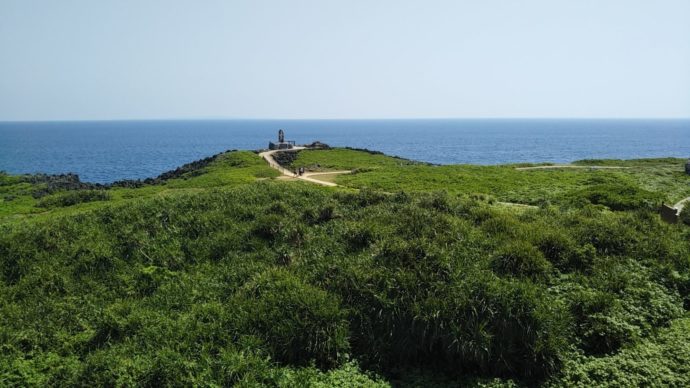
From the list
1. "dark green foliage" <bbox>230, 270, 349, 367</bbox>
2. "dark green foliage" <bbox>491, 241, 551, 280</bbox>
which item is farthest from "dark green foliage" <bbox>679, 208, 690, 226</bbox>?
"dark green foliage" <bbox>230, 270, 349, 367</bbox>

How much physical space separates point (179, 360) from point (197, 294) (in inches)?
139

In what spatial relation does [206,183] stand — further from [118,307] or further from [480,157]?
[480,157]

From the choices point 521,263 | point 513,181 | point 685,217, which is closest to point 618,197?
point 685,217

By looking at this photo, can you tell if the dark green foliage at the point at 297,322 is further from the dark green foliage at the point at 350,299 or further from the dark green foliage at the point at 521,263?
the dark green foliage at the point at 521,263

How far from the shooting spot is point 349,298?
1163 cm

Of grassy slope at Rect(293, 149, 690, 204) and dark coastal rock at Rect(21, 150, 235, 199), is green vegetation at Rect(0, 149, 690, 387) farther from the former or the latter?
dark coastal rock at Rect(21, 150, 235, 199)

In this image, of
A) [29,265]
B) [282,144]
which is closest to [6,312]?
[29,265]

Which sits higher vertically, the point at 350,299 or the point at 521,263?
the point at 521,263

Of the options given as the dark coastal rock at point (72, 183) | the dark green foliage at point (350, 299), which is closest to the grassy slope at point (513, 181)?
the dark green foliage at point (350, 299)

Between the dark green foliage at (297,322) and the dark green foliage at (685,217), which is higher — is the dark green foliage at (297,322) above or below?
below

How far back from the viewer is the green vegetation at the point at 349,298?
9.98 meters

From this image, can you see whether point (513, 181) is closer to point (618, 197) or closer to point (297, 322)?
point (618, 197)

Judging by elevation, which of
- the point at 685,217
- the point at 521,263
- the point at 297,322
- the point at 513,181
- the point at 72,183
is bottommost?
the point at 72,183

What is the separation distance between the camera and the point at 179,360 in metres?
9.57
